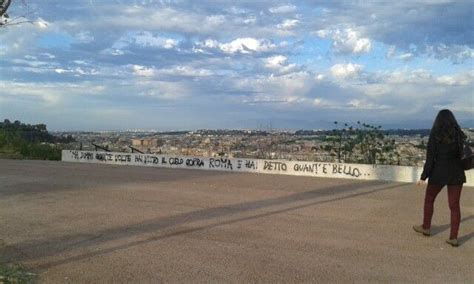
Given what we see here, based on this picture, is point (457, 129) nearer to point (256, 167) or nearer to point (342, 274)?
point (342, 274)

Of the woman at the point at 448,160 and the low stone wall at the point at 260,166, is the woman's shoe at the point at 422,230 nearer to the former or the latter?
the woman at the point at 448,160

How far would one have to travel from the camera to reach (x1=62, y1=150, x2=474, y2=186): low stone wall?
1756cm

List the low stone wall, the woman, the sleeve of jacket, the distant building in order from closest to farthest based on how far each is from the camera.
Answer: the woman
the sleeve of jacket
the low stone wall
the distant building

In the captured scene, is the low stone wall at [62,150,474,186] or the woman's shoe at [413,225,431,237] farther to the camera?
the low stone wall at [62,150,474,186]

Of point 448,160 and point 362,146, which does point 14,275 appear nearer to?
point 448,160

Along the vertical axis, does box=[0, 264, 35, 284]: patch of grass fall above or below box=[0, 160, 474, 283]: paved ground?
below

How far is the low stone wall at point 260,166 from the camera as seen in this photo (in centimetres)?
1756

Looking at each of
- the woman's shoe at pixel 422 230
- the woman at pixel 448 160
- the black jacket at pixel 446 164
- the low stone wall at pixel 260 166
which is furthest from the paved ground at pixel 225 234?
the low stone wall at pixel 260 166

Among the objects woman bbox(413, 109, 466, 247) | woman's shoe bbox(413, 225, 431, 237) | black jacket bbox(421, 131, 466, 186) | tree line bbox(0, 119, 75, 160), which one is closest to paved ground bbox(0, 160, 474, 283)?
woman's shoe bbox(413, 225, 431, 237)

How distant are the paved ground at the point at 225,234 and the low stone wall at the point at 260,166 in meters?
2.54

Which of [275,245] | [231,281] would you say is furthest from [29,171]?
[231,281]

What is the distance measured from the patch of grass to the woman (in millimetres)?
5533

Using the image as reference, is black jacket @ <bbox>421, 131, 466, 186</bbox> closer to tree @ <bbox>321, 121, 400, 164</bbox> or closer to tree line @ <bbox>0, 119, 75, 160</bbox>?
tree @ <bbox>321, 121, 400, 164</bbox>

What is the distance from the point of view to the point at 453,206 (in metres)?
8.27
